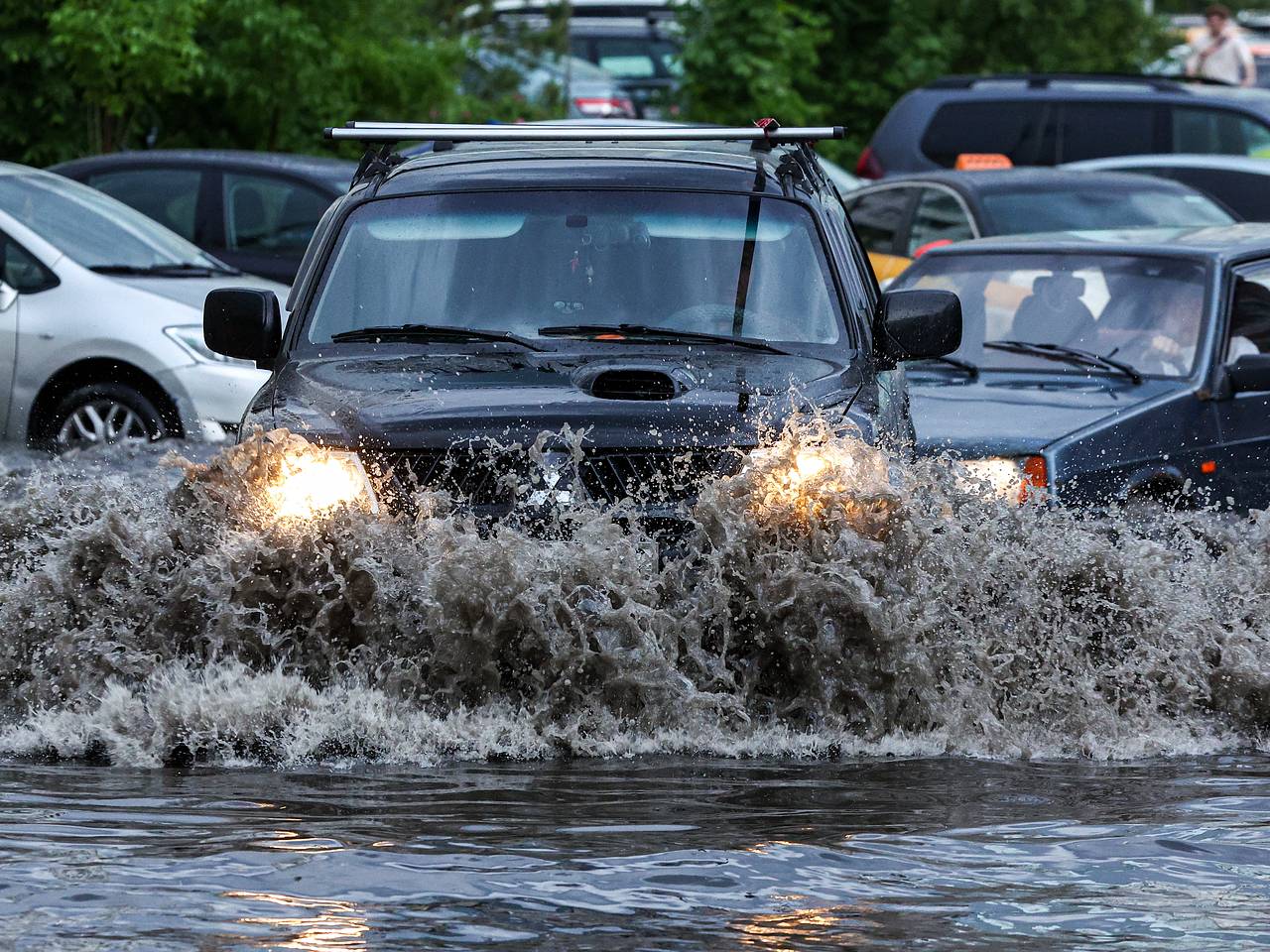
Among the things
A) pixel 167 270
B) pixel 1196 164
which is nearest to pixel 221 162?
pixel 167 270

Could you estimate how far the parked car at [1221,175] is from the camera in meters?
16.9

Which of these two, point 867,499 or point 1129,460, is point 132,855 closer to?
point 867,499

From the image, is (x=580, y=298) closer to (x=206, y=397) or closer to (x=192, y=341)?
(x=206, y=397)

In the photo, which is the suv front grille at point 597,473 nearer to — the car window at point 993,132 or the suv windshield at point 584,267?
the suv windshield at point 584,267

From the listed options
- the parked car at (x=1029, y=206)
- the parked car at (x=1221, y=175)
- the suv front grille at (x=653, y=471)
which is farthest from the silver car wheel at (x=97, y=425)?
the parked car at (x=1221, y=175)

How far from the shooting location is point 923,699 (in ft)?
22.0

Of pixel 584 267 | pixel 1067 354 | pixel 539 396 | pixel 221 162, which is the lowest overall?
pixel 539 396

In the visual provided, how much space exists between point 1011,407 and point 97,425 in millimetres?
4868

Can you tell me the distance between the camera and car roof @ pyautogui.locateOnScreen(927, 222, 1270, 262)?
10.2 m

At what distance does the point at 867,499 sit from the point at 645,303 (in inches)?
47.8

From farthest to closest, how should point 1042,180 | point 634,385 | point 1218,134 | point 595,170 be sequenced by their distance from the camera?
point 1218,134 → point 1042,180 → point 595,170 → point 634,385

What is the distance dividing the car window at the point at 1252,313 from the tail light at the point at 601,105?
638 inches

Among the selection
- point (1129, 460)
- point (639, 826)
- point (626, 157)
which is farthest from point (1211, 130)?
point (639, 826)

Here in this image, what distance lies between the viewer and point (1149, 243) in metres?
10.5
